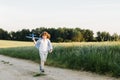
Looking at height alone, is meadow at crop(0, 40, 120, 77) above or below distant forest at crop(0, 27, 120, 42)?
below

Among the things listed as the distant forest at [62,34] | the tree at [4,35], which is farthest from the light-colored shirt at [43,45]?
the tree at [4,35]

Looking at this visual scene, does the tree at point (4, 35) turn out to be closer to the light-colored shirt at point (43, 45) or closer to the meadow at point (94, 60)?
the meadow at point (94, 60)

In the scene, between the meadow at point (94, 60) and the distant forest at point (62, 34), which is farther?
the distant forest at point (62, 34)

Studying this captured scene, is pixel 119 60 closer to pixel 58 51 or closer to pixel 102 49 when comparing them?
pixel 102 49

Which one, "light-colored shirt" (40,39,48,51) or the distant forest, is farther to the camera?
the distant forest

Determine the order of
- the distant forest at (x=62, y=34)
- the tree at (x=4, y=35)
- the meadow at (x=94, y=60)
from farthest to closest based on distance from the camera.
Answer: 1. the tree at (x=4, y=35)
2. the distant forest at (x=62, y=34)
3. the meadow at (x=94, y=60)

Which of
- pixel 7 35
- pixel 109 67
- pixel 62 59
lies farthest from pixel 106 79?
pixel 7 35

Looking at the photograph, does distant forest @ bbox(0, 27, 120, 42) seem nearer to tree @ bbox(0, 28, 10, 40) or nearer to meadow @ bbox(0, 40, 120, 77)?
tree @ bbox(0, 28, 10, 40)

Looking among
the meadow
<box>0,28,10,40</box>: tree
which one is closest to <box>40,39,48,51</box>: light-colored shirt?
the meadow

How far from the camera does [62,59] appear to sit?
20641 millimetres

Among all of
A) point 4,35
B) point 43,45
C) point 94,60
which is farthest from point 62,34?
point 43,45

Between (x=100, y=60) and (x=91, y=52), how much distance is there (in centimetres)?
193

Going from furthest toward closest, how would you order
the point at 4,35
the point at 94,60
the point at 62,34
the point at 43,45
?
the point at 4,35
the point at 62,34
the point at 94,60
the point at 43,45

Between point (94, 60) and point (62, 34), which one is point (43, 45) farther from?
point (62, 34)
